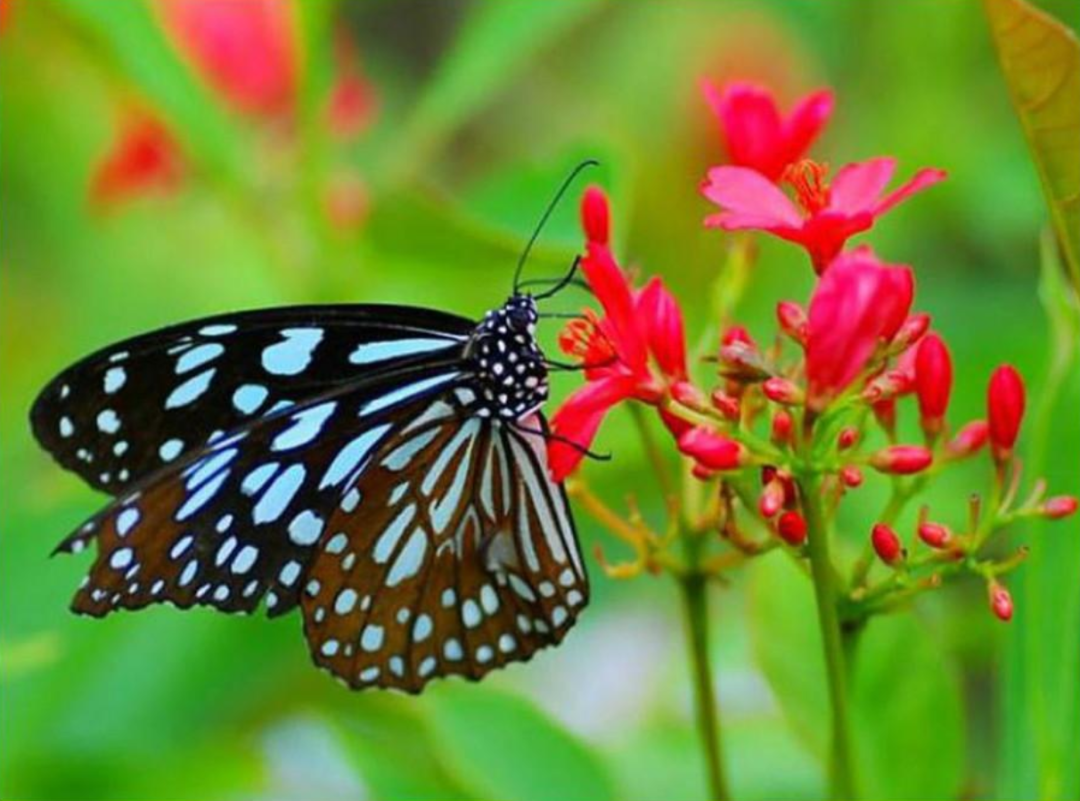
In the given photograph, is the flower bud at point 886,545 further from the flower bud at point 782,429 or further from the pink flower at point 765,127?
the pink flower at point 765,127

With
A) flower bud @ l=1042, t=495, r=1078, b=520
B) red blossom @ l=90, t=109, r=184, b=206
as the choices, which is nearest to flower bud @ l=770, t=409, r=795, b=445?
flower bud @ l=1042, t=495, r=1078, b=520

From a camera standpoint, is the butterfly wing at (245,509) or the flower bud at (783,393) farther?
the butterfly wing at (245,509)

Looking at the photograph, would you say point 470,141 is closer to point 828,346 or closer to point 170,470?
point 170,470

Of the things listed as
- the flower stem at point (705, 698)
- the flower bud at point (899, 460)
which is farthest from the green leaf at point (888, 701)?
the flower bud at point (899, 460)

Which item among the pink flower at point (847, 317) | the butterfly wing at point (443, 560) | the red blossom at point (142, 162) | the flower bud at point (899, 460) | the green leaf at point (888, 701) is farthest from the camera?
the red blossom at point (142, 162)

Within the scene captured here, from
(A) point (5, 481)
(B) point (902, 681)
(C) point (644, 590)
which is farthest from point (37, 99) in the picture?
(B) point (902, 681)

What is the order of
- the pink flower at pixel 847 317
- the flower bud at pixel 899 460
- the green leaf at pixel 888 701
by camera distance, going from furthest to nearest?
the green leaf at pixel 888 701, the flower bud at pixel 899 460, the pink flower at pixel 847 317

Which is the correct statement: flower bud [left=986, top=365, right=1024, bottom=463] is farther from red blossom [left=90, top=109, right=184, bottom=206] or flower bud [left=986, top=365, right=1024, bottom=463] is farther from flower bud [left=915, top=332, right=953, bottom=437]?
red blossom [left=90, top=109, right=184, bottom=206]

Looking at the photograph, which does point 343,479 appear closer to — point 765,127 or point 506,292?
point 765,127
